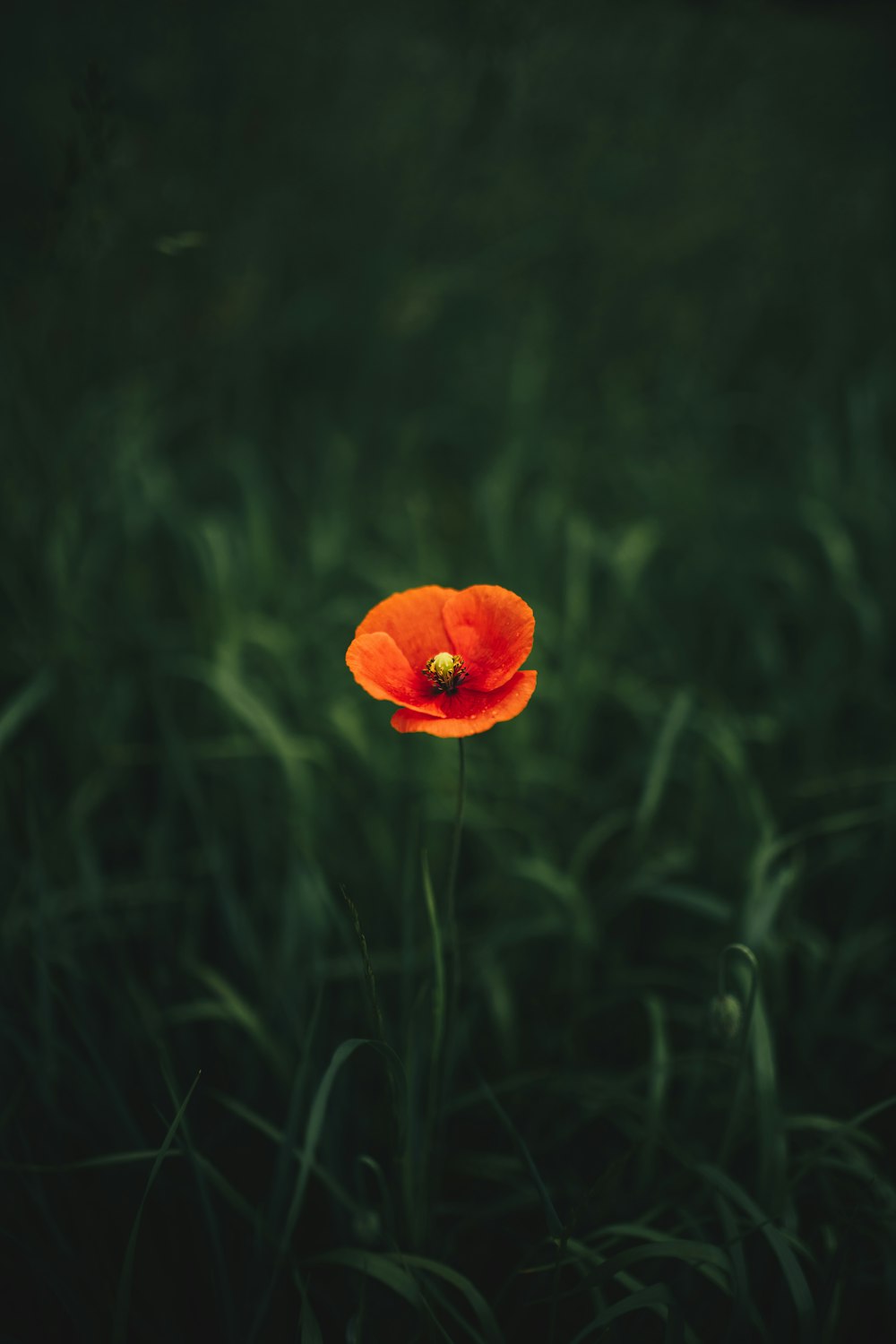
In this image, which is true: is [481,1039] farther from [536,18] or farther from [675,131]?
[675,131]

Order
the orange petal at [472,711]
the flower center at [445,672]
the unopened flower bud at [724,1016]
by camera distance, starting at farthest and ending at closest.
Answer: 1. the unopened flower bud at [724,1016]
2. the flower center at [445,672]
3. the orange petal at [472,711]

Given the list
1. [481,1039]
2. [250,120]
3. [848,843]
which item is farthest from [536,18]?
[481,1039]

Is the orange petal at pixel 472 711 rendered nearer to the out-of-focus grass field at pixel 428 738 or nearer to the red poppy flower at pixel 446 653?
the red poppy flower at pixel 446 653

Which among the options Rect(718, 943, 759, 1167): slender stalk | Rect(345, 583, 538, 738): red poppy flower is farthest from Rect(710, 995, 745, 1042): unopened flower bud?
Rect(345, 583, 538, 738): red poppy flower

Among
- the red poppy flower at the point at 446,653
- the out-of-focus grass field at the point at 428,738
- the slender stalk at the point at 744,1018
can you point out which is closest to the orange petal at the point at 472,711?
the red poppy flower at the point at 446,653

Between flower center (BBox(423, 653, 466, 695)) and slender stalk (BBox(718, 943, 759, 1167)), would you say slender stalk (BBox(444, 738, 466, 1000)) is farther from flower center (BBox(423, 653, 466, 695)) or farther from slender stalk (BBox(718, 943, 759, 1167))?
slender stalk (BBox(718, 943, 759, 1167))

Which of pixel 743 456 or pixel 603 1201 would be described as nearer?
pixel 603 1201

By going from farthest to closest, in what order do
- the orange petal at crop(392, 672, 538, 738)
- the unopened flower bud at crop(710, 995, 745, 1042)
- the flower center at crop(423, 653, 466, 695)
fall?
the unopened flower bud at crop(710, 995, 745, 1042), the flower center at crop(423, 653, 466, 695), the orange petal at crop(392, 672, 538, 738)
